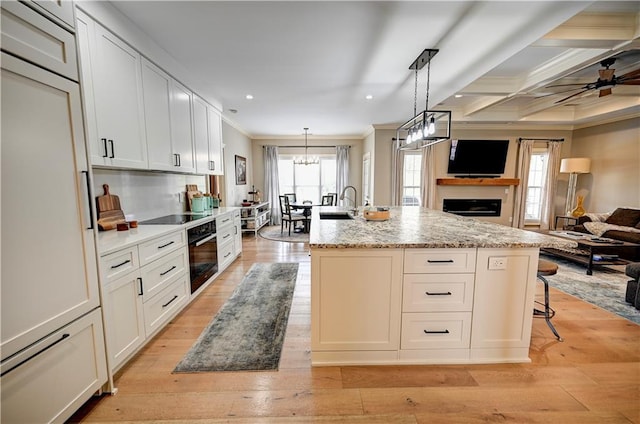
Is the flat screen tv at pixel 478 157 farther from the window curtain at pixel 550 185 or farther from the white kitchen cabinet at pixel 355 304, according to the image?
the white kitchen cabinet at pixel 355 304

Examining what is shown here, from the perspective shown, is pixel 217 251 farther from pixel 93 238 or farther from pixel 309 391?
pixel 309 391

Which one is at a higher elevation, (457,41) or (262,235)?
(457,41)

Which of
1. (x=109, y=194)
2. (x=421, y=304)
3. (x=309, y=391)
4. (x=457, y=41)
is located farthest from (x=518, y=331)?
(x=109, y=194)

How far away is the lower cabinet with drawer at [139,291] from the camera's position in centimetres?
165

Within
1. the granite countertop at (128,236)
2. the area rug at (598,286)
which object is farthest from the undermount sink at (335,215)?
the area rug at (598,286)

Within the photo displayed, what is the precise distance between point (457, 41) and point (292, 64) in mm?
1721

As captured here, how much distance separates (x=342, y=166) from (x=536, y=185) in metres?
4.83

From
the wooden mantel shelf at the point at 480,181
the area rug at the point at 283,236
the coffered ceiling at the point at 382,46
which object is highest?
the coffered ceiling at the point at 382,46

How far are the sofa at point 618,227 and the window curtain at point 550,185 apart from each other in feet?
4.13

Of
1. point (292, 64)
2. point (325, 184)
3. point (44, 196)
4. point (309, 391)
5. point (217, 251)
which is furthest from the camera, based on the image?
point (325, 184)

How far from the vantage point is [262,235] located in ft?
20.7

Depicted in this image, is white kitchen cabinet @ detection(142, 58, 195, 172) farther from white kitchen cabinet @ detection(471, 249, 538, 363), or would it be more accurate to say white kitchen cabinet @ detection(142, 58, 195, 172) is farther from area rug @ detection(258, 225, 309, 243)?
white kitchen cabinet @ detection(471, 249, 538, 363)

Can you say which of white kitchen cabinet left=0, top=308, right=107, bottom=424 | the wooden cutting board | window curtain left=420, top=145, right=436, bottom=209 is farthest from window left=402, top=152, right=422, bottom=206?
white kitchen cabinet left=0, top=308, right=107, bottom=424

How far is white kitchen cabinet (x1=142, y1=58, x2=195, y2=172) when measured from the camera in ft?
8.22
